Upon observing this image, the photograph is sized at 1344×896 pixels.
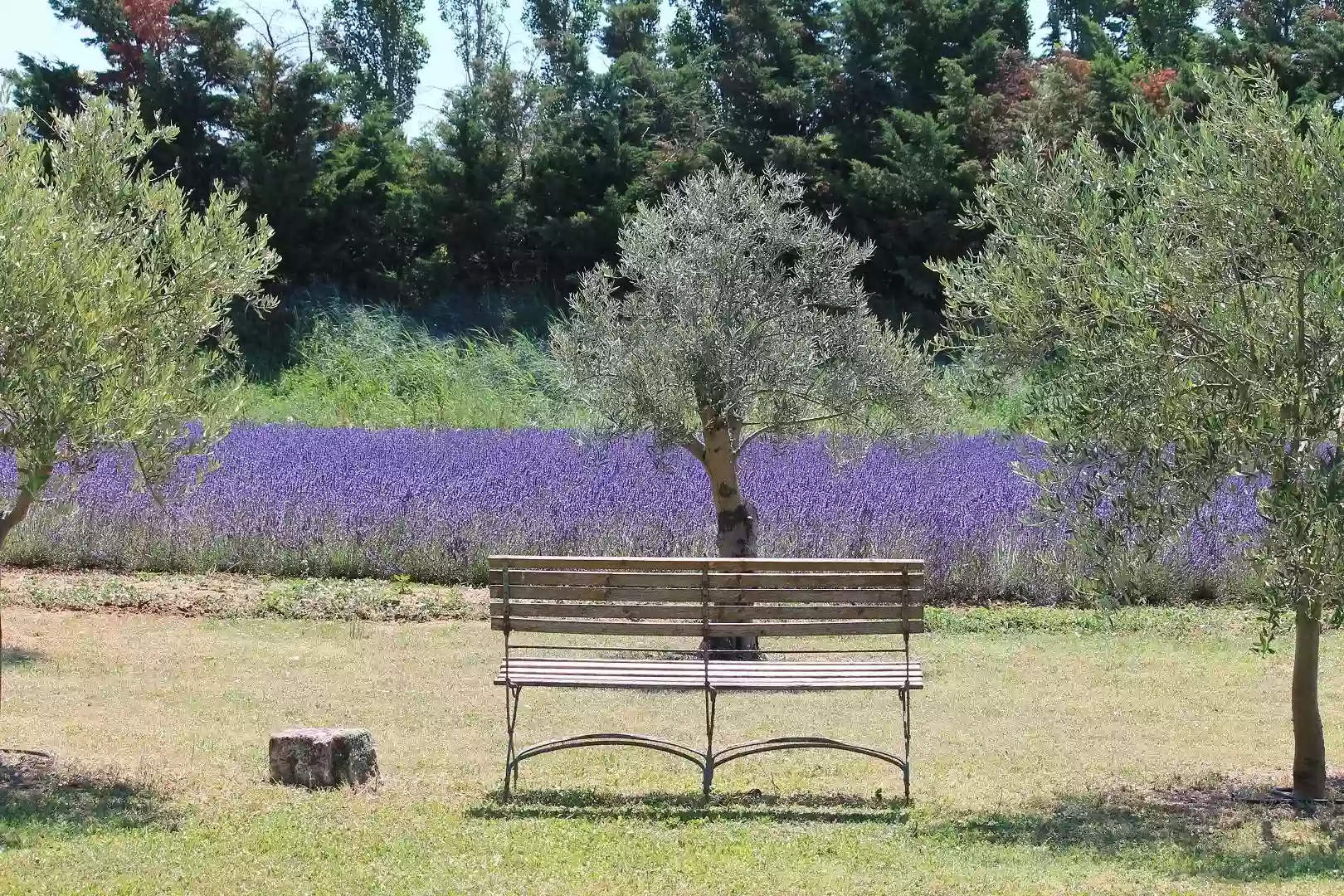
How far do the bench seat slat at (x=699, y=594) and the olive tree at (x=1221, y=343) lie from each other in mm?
1025

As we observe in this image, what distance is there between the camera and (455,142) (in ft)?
106

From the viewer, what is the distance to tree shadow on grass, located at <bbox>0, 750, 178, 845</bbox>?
5.96 m

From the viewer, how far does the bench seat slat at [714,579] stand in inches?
284

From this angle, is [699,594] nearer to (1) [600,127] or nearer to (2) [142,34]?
Answer: (1) [600,127]

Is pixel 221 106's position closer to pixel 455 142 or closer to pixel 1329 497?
pixel 455 142

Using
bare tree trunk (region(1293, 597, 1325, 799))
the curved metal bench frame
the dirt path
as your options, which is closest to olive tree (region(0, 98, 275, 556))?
the curved metal bench frame

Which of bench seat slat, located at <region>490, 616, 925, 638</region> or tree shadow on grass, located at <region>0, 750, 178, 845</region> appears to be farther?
bench seat slat, located at <region>490, 616, 925, 638</region>

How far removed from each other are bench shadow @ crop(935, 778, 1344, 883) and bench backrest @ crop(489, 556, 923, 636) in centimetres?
114

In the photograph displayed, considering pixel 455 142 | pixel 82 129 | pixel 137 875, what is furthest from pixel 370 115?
pixel 137 875

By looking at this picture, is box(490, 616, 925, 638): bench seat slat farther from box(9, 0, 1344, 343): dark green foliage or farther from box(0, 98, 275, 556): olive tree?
box(9, 0, 1344, 343): dark green foliage

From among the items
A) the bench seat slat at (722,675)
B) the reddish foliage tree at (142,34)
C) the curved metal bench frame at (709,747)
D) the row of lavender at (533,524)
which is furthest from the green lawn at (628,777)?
the reddish foliage tree at (142,34)

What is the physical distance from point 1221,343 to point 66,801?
5244 millimetres

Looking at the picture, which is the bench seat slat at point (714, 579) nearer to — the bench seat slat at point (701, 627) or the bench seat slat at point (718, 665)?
the bench seat slat at point (701, 627)

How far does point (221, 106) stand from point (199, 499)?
1972 cm
